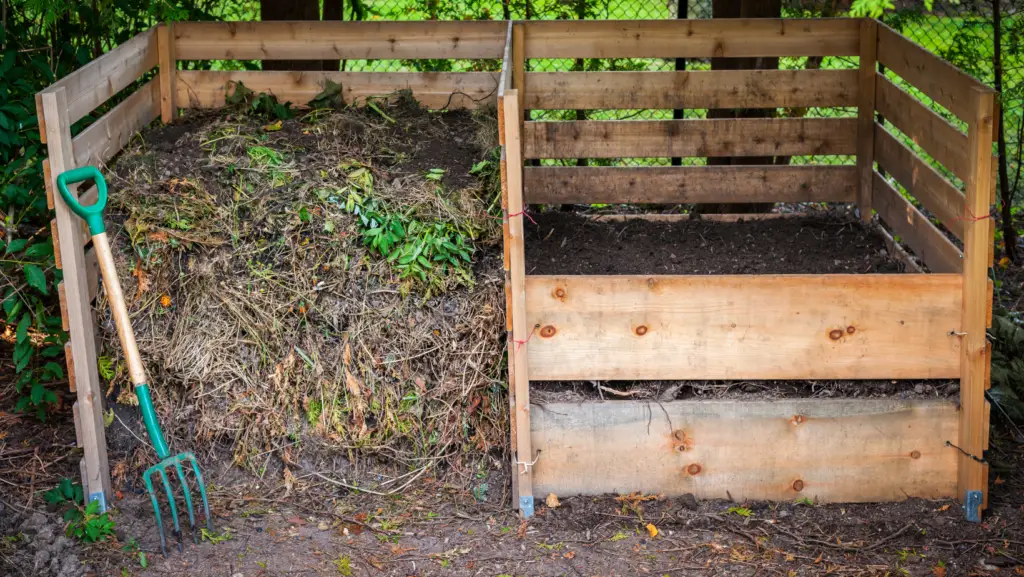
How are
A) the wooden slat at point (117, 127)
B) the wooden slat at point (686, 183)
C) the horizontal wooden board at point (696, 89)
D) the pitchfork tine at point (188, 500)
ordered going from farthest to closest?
the wooden slat at point (686, 183)
the horizontal wooden board at point (696, 89)
the wooden slat at point (117, 127)
the pitchfork tine at point (188, 500)

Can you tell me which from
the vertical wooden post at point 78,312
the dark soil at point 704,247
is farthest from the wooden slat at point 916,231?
the vertical wooden post at point 78,312

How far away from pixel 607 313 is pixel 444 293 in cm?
82

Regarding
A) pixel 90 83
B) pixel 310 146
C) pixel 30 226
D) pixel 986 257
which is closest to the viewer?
pixel 986 257

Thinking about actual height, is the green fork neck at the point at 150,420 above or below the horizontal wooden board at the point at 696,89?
below

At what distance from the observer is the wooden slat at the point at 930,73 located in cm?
417

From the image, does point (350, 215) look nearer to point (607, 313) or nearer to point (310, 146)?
point (310, 146)

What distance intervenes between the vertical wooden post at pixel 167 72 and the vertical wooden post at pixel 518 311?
2378mm

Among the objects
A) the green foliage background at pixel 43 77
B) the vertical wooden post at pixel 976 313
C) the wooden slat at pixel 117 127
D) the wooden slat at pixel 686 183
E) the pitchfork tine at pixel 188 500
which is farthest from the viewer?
the wooden slat at pixel 686 183

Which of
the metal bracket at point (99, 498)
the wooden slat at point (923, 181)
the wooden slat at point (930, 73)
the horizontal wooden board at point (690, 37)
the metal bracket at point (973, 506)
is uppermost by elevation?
the horizontal wooden board at point (690, 37)

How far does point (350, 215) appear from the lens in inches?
189

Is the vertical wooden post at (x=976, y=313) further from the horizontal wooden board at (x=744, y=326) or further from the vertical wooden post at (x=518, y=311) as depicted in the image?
the vertical wooden post at (x=518, y=311)

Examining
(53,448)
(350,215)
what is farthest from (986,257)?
(53,448)

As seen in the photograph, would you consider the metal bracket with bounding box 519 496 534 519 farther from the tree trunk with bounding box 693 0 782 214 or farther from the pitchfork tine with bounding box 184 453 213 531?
the tree trunk with bounding box 693 0 782 214

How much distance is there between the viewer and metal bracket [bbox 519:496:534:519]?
4367mm
